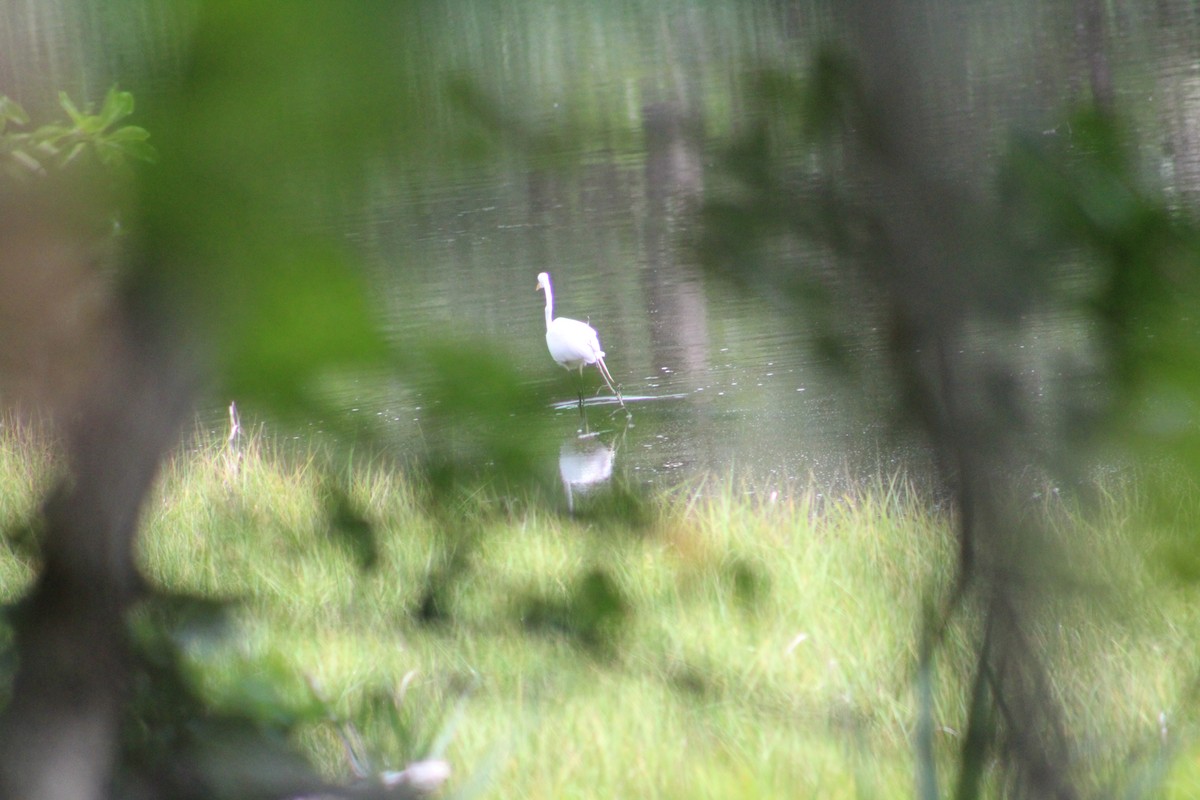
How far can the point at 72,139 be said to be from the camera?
15.9 inches

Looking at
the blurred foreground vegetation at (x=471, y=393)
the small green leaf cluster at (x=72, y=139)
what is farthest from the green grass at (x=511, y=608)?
the small green leaf cluster at (x=72, y=139)

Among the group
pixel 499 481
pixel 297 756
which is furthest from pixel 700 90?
pixel 297 756

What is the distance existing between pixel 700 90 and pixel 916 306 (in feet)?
0.38

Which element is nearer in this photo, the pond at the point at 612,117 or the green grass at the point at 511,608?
the pond at the point at 612,117

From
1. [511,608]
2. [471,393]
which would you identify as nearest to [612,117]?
[471,393]

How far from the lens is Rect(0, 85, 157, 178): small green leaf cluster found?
1.30 ft

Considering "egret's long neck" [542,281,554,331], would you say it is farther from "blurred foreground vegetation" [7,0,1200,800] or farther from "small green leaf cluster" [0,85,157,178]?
"small green leaf cluster" [0,85,157,178]

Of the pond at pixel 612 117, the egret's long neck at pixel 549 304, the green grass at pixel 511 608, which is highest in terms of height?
the pond at pixel 612 117

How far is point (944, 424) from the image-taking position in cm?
49

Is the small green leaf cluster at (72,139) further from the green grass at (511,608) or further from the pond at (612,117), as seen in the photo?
the green grass at (511,608)

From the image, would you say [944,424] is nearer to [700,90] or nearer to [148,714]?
[700,90]

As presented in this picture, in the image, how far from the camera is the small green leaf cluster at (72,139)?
0.40 m

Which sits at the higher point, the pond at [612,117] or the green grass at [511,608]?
the pond at [612,117]

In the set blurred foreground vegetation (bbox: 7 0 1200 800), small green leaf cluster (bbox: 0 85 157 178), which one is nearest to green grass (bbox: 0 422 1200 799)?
blurred foreground vegetation (bbox: 7 0 1200 800)
